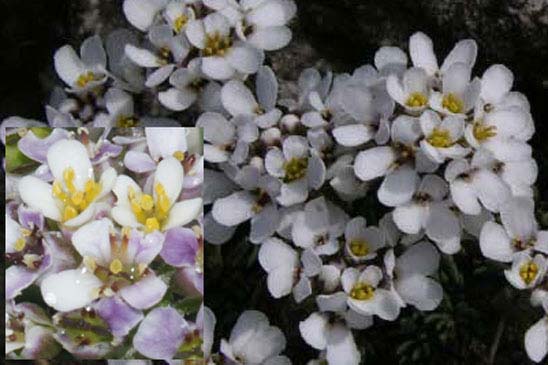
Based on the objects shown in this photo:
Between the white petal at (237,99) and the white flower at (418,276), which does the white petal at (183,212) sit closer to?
the white petal at (237,99)

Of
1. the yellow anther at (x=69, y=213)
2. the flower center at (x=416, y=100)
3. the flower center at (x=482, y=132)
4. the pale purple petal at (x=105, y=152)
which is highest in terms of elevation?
the flower center at (x=416, y=100)

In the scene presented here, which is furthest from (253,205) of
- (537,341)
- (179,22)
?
(537,341)

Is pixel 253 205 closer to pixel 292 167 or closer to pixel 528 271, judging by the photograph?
pixel 292 167

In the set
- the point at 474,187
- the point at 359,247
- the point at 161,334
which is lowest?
the point at 161,334

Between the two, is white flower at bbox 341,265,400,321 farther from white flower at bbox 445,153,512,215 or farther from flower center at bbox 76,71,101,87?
flower center at bbox 76,71,101,87

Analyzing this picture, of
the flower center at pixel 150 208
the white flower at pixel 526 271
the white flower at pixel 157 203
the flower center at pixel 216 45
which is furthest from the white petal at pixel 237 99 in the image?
the white flower at pixel 526 271

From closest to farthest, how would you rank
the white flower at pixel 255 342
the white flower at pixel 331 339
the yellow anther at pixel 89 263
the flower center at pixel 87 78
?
the yellow anther at pixel 89 263, the white flower at pixel 331 339, the white flower at pixel 255 342, the flower center at pixel 87 78
